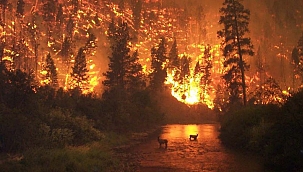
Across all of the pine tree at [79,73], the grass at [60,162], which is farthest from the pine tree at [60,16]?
the grass at [60,162]

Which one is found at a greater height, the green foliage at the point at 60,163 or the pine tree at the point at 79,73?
the pine tree at the point at 79,73

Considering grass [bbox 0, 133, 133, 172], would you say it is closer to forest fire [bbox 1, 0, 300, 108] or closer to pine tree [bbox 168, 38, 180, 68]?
forest fire [bbox 1, 0, 300, 108]

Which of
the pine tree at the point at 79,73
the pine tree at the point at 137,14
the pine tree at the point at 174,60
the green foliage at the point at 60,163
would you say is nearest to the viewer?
the green foliage at the point at 60,163

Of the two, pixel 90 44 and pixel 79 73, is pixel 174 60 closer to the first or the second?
pixel 90 44

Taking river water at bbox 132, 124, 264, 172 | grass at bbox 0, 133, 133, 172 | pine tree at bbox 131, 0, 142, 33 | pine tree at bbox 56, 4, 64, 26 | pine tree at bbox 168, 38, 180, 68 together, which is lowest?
river water at bbox 132, 124, 264, 172

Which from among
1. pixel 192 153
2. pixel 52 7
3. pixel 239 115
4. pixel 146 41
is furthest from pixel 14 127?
pixel 146 41

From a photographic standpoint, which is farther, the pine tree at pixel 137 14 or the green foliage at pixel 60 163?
the pine tree at pixel 137 14

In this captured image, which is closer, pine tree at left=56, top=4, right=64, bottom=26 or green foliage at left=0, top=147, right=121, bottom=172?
green foliage at left=0, top=147, right=121, bottom=172

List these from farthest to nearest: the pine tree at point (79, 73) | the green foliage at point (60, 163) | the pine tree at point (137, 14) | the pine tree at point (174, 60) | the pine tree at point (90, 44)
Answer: the pine tree at point (137, 14)
the pine tree at point (174, 60)
the pine tree at point (90, 44)
the pine tree at point (79, 73)
the green foliage at point (60, 163)

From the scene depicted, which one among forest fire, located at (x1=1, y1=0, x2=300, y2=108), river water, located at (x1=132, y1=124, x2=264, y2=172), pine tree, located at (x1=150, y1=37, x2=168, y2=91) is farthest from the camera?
pine tree, located at (x1=150, y1=37, x2=168, y2=91)

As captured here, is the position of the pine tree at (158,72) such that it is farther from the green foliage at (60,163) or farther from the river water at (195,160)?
the green foliage at (60,163)

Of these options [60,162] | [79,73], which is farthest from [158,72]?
[60,162]

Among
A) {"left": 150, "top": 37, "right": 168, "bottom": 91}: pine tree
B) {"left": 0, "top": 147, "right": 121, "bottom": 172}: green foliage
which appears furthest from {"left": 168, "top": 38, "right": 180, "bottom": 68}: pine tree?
{"left": 0, "top": 147, "right": 121, "bottom": 172}: green foliage

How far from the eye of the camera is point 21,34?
91938mm
